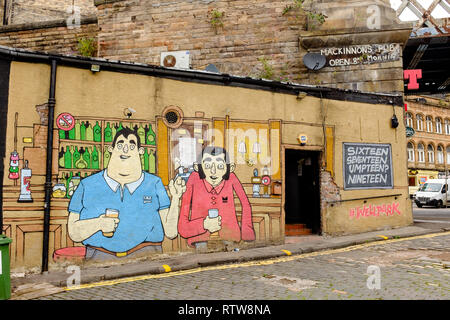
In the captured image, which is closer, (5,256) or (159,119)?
(5,256)

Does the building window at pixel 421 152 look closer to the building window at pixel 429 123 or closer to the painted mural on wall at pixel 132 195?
the building window at pixel 429 123

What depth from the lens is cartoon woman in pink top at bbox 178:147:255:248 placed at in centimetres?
870

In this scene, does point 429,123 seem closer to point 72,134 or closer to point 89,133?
point 89,133

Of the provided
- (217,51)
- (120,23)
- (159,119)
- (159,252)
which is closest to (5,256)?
(159,252)

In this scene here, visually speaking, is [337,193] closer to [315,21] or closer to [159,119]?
[159,119]

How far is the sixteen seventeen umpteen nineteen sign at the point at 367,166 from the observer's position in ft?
36.6

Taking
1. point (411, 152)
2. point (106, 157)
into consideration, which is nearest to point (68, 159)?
point (106, 157)

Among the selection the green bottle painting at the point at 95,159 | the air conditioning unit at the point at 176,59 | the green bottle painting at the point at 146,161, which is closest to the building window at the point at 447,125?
the air conditioning unit at the point at 176,59

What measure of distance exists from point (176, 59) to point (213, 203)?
7.72 metres

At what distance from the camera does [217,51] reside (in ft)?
48.4

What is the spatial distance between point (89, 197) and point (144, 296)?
2.70 metres

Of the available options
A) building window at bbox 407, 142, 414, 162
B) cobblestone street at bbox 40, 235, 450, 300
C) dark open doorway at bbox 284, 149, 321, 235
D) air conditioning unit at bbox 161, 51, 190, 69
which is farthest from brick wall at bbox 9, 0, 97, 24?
building window at bbox 407, 142, 414, 162

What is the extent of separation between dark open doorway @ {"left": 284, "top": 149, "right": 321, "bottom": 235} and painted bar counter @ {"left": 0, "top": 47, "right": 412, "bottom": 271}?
0.15 ft

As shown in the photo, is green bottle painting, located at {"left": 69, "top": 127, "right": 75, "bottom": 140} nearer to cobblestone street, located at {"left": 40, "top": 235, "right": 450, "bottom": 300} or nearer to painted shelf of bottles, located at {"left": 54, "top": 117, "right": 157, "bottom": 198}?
painted shelf of bottles, located at {"left": 54, "top": 117, "right": 157, "bottom": 198}
